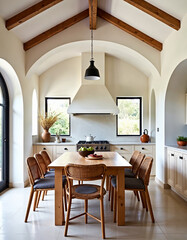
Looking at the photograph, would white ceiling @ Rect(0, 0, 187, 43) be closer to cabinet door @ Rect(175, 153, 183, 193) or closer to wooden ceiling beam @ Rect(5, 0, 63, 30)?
wooden ceiling beam @ Rect(5, 0, 63, 30)

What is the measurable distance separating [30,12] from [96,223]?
11.6 feet

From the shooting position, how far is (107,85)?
5.95 meters

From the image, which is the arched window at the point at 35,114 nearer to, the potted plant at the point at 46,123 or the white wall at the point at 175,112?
the potted plant at the point at 46,123

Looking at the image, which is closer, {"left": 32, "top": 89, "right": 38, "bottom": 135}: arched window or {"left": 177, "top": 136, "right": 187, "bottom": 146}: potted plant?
{"left": 177, "top": 136, "right": 187, "bottom": 146}: potted plant

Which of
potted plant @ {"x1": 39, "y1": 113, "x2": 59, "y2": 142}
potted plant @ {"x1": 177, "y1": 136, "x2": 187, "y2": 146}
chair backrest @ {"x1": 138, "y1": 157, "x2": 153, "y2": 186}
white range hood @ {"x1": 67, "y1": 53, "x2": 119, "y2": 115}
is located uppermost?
white range hood @ {"x1": 67, "y1": 53, "x2": 119, "y2": 115}

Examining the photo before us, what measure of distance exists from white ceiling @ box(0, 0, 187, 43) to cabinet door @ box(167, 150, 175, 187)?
2428 millimetres

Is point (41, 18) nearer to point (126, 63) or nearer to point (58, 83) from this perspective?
point (58, 83)

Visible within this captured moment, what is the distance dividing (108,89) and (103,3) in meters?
2.31

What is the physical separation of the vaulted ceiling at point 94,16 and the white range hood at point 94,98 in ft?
3.95

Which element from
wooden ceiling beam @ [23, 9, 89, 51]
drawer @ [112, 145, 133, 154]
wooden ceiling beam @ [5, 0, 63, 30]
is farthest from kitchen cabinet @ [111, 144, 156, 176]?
wooden ceiling beam @ [5, 0, 63, 30]

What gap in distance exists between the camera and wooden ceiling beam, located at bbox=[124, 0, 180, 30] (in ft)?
11.8

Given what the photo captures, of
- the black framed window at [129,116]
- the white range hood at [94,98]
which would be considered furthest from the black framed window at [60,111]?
the black framed window at [129,116]

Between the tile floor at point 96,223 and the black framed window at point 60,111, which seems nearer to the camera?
the tile floor at point 96,223

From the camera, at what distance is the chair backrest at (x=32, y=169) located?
287cm
